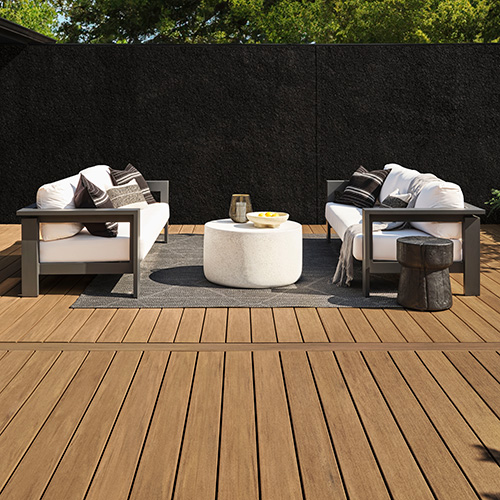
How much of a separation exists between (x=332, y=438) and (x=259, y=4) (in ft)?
50.6

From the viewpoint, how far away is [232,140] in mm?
8336

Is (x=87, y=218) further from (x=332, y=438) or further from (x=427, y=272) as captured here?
(x=332, y=438)

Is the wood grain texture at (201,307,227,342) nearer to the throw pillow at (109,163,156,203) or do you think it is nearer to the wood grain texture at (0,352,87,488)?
the wood grain texture at (0,352,87,488)

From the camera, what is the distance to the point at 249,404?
284 centimetres

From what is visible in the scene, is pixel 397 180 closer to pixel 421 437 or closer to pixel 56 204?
pixel 56 204

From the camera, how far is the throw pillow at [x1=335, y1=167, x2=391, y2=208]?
6578mm

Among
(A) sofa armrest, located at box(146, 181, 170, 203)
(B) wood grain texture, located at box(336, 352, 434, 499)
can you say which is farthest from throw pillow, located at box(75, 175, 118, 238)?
(A) sofa armrest, located at box(146, 181, 170, 203)

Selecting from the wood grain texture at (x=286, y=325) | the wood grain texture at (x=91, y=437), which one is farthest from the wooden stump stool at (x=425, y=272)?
the wood grain texture at (x=91, y=437)

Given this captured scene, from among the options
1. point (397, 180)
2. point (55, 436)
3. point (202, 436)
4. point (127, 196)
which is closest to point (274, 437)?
point (202, 436)

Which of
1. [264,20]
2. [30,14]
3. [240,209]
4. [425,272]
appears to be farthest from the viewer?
[264,20]

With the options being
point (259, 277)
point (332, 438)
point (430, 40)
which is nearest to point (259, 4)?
point (430, 40)

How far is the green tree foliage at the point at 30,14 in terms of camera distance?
618 inches

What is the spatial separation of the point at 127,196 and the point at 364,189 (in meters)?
2.24

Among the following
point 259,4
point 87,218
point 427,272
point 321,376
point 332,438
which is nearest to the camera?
point 332,438
